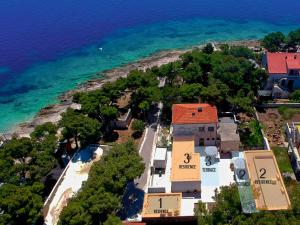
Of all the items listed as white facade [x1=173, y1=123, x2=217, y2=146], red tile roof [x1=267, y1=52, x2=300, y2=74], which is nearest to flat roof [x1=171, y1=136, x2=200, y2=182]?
white facade [x1=173, y1=123, x2=217, y2=146]

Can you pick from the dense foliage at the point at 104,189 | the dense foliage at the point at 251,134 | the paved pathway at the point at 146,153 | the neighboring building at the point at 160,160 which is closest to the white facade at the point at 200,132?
the neighboring building at the point at 160,160

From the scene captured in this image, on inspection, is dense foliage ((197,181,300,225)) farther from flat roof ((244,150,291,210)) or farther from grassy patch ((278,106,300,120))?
grassy patch ((278,106,300,120))

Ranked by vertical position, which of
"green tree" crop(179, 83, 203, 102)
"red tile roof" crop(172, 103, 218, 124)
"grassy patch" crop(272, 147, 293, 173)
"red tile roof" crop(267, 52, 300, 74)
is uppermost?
"red tile roof" crop(267, 52, 300, 74)

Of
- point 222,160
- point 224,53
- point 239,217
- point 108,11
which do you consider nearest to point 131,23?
point 108,11

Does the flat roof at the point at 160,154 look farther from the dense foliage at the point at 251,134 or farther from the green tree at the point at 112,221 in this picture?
the green tree at the point at 112,221

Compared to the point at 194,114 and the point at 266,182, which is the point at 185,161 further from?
the point at 266,182
